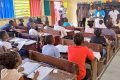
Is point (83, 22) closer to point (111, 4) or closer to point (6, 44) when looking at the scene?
point (111, 4)

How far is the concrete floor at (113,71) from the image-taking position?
394 centimetres

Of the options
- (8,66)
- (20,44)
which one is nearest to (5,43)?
(20,44)

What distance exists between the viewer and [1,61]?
1808 mm

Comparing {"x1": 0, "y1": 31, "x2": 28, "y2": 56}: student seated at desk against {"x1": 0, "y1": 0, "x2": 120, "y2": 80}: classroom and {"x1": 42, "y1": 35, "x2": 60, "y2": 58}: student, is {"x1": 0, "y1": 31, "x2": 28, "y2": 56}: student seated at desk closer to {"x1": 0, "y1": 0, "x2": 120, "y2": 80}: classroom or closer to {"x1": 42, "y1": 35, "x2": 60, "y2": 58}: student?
{"x1": 0, "y1": 0, "x2": 120, "y2": 80}: classroom

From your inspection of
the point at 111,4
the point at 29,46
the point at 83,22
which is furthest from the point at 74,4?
the point at 29,46

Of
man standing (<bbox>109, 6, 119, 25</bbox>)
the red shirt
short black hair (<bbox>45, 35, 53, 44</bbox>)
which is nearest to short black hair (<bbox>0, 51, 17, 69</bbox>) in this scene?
short black hair (<bbox>45, 35, 53, 44</bbox>)

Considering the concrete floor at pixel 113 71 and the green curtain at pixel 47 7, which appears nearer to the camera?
the concrete floor at pixel 113 71

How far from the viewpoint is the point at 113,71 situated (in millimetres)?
4270

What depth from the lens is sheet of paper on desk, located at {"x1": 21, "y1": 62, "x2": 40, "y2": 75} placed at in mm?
2361

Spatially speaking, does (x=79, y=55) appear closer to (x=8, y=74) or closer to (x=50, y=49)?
(x=50, y=49)

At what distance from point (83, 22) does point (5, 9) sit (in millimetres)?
4067

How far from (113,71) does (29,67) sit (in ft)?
8.03

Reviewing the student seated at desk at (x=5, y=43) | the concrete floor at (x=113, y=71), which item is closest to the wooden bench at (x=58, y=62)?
the student seated at desk at (x=5, y=43)

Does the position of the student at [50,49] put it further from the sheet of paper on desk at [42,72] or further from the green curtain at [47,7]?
the green curtain at [47,7]
